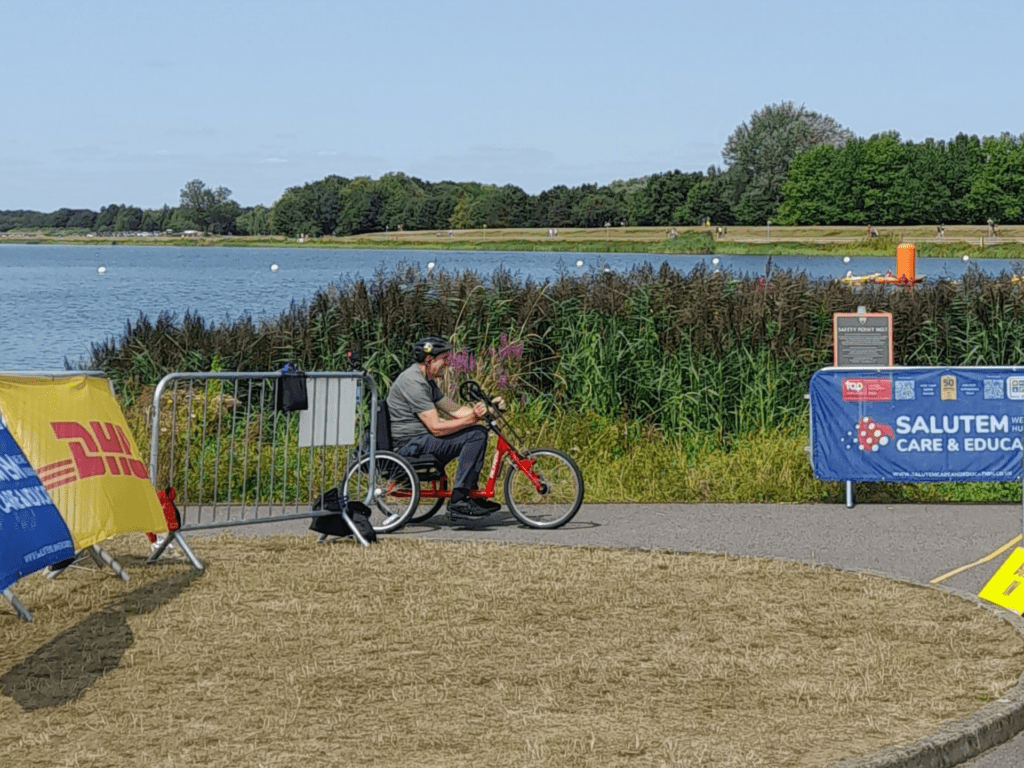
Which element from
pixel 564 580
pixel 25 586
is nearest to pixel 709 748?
pixel 564 580

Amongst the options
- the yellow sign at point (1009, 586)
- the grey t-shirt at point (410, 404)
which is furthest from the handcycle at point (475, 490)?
the yellow sign at point (1009, 586)

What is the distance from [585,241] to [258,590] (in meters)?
131

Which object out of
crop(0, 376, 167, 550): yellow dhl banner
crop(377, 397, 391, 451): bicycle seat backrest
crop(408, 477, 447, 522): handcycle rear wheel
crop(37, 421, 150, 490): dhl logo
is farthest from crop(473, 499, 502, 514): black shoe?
crop(37, 421, 150, 490): dhl logo

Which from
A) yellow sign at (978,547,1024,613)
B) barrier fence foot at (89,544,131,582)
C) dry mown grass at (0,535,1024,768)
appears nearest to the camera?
dry mown grass at (0,535,1024,768)

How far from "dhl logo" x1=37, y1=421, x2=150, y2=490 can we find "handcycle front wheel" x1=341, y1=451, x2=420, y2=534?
2588 mm

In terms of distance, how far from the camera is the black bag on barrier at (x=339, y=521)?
430 inches

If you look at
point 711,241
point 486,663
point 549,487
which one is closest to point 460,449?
point 549,487

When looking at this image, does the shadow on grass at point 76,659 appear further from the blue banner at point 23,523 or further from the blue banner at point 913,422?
the blue banner at point 913,422

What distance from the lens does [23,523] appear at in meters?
7.47

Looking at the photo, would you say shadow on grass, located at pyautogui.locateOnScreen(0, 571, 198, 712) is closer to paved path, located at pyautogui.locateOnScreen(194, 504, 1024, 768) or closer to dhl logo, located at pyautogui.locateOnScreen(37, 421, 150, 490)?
dhl logo, located at pyautogui.locateOnScreen(37, 421, 150, 490)

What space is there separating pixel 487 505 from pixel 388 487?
0.80 metres

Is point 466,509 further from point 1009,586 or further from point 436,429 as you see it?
point 1009,586

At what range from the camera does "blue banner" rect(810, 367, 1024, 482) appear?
42.6ft

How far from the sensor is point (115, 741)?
5906 millimetres
